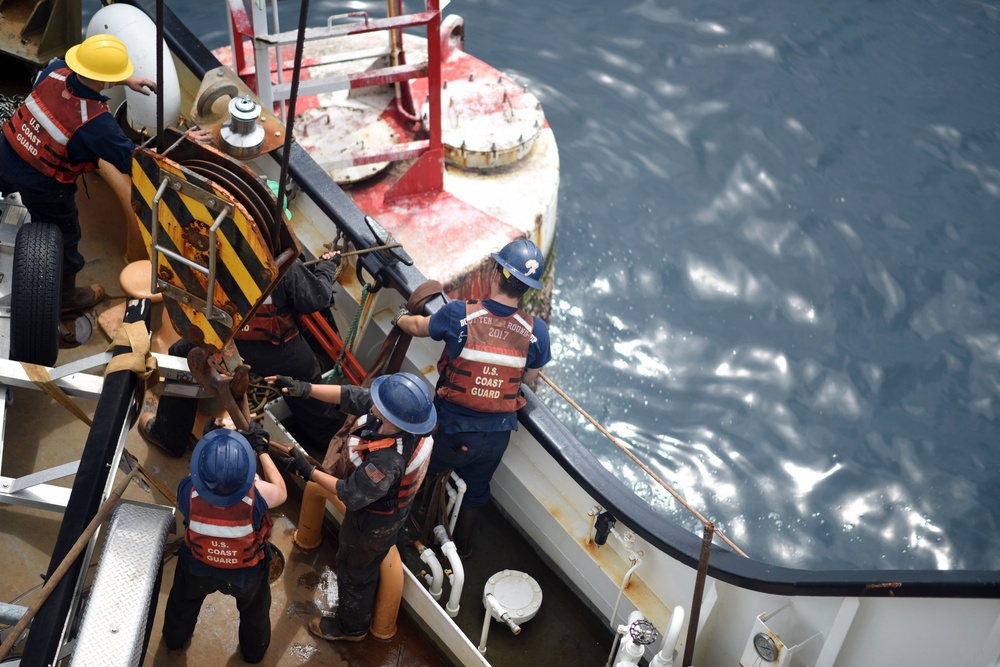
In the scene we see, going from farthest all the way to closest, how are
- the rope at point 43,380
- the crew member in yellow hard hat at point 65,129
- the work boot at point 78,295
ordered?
the work boot at point 78,295 → the crew member in yellow hard hat at point 65,129 → the rope at point 43,380

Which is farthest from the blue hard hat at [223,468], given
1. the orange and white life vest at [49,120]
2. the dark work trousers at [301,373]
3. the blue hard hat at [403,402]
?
the orange and white life vest at [49,120]

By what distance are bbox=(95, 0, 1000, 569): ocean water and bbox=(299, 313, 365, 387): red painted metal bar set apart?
144 inches

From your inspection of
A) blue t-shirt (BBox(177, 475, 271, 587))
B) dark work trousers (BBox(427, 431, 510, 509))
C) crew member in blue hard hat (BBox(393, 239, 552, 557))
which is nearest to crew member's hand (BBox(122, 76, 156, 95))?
crew member in blue hard hat (BBox(393, 239, 552, 557))

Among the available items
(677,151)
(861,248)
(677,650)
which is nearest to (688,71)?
(677,151)

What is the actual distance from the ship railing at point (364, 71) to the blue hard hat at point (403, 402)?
6.96ft

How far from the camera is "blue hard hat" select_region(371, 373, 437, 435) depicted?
12.9 ft

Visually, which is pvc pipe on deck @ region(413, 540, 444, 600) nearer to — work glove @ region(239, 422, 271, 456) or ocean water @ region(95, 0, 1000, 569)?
work glove @ region(239, 422, 271, 456)

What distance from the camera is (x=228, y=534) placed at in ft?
12.3

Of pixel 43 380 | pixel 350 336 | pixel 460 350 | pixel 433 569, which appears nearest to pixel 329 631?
pixel 433 569

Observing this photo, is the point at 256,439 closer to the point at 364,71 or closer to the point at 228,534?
the point at 228,534

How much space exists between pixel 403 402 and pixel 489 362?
57 cm

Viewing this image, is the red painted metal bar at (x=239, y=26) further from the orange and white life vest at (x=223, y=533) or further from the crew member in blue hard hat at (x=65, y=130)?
the orange and white life vest at (x=223, y=533)

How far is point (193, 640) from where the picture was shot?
13.9 ft

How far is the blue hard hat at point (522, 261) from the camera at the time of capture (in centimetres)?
440
